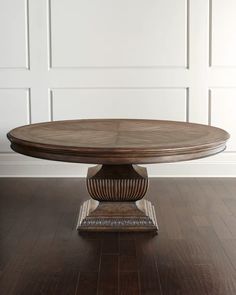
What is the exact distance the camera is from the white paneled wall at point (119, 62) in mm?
4113

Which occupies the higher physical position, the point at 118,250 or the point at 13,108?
the point at 13,108

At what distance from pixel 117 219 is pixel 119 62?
1.64 metres

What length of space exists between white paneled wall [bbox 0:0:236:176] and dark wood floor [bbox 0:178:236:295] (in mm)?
766

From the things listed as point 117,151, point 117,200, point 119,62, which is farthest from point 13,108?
point 117,151

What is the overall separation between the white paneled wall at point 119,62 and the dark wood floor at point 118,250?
766 mm

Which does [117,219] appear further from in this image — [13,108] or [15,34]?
[15,34]

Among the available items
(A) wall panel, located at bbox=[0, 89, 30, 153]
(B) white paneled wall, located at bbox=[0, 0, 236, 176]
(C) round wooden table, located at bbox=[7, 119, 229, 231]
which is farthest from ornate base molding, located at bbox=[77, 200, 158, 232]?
(A) wall panel, located at bbox=[0, 89, 30, 153]

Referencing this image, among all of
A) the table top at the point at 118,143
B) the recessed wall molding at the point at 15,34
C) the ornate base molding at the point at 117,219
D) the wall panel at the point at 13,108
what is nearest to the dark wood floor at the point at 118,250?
the ornate base molding at the point at 117,219

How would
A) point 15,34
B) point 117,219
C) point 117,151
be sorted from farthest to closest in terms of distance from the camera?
point 15,34
point 117,219
point 117,151

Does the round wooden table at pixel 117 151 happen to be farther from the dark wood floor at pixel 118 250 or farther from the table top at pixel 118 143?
the dark wood floor at pixel 118 250

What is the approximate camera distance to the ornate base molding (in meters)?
2.88

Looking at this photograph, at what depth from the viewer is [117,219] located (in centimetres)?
290

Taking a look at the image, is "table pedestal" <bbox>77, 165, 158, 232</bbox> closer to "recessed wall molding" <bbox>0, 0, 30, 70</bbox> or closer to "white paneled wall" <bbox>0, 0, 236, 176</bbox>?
"white paneled wall" <bbox>0, 0, 236, 176</bbox>

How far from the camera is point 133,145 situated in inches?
96.0
